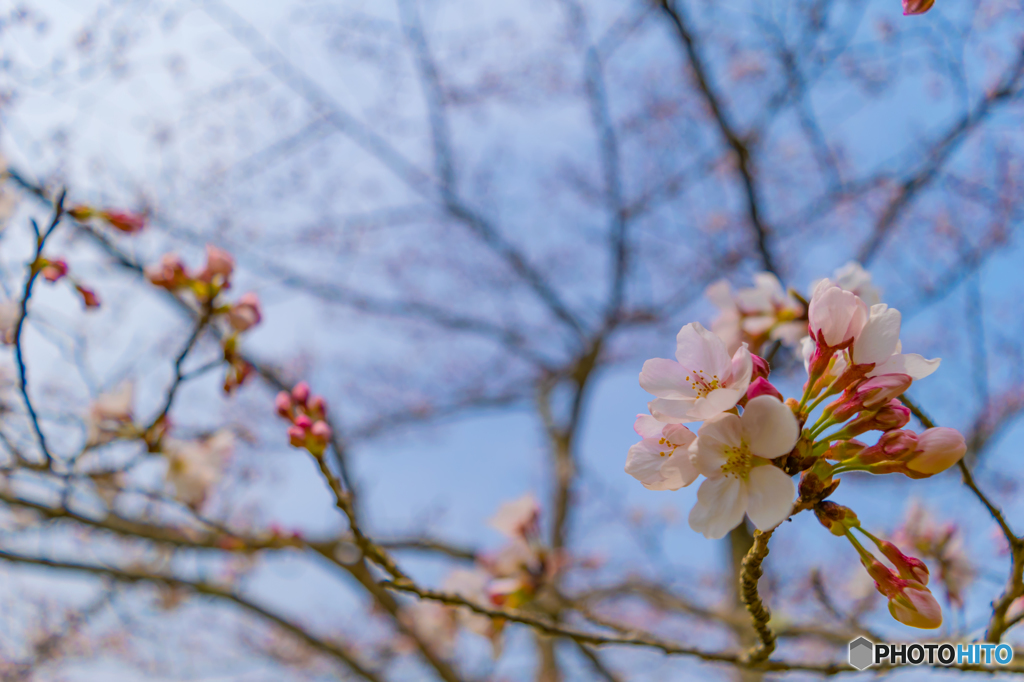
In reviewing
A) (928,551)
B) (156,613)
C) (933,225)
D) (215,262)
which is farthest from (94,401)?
(933,225)

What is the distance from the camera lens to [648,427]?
2.44 ft

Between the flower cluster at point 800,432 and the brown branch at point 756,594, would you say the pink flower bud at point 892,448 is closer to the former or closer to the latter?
the flower cluster at point 800,432

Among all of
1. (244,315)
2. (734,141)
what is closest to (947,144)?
(734,141)

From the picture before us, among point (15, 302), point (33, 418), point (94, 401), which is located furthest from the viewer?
point (94, 401)

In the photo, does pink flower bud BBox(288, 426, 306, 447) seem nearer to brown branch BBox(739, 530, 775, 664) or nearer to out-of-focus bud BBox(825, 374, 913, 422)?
brown branch BBox(739, 530, 775, 664)

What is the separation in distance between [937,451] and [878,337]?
150mm

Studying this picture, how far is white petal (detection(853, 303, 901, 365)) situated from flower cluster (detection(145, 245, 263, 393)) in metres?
1.33

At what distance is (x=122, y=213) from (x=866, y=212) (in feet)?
19.8

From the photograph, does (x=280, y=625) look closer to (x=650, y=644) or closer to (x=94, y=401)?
(x=94, y=401)

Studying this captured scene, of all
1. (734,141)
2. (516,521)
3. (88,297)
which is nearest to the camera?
(88,297)

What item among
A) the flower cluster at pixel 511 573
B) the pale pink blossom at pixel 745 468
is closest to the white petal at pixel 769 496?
the pale pink blossom at pixel 745 468

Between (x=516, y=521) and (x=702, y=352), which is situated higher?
(x=516, y=521)

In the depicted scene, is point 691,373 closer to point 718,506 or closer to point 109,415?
point 718,506

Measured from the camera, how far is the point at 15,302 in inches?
58.5
